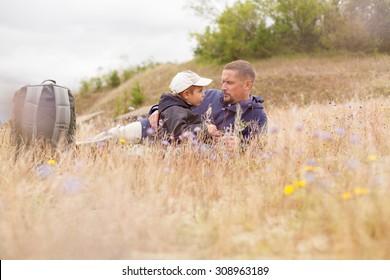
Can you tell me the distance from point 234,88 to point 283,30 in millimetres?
21512

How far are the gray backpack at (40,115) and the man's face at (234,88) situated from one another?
6.98 ft

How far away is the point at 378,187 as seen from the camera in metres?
2.86

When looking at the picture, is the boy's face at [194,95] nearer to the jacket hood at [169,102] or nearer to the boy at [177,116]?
the boy at [177,116]

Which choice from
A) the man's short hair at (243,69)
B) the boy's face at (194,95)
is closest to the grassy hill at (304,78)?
the man's short hair at (243,69)

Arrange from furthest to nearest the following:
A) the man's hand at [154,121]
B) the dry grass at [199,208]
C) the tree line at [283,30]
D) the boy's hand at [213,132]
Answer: the tree line at [283,30]
the man's hand at [154,121]
the boy's hand at [213,132]
the dry grass at [199,208]

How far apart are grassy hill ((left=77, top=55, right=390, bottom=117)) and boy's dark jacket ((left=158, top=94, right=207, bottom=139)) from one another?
980 cm

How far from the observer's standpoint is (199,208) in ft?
10.3

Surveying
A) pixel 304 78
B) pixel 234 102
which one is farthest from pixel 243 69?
pixel 304 78

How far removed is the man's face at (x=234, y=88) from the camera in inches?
219

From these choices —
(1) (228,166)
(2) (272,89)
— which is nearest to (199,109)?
(1) (228,166)

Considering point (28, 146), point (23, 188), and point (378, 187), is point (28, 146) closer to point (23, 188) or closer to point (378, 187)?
point (23, 188)

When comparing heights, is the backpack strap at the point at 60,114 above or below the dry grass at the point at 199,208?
above

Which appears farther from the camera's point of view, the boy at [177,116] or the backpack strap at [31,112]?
the boy at [177,116]

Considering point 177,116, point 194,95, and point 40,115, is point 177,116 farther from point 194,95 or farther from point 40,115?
point 40,115
